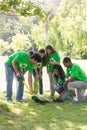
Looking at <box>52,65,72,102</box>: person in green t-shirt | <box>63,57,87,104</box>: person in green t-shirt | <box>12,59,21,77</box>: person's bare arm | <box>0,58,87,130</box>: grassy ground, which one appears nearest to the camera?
<box>0,58,87,130</box>: grassy ground

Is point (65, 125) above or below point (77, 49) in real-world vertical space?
above

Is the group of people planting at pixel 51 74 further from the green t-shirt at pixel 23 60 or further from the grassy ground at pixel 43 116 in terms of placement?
the grassy ground at pixel 43 116

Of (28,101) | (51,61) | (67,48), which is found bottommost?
(67,48)

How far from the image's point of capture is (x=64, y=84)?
30.7ft

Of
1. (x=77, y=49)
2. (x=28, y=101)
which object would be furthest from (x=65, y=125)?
(x=77, y=49)

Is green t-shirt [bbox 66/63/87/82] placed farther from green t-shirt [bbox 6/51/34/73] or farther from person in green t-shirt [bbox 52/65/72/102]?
green t-shirt [bbox 6/51/34/73]

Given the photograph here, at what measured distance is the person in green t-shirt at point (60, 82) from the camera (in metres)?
A: 9.43

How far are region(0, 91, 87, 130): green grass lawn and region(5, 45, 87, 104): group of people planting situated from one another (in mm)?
321

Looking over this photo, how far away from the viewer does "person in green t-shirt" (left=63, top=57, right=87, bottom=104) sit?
8.86 metres

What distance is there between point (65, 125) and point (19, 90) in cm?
271

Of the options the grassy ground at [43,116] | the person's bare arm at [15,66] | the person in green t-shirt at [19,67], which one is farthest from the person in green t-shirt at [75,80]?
the person's bare arm at [15,66]

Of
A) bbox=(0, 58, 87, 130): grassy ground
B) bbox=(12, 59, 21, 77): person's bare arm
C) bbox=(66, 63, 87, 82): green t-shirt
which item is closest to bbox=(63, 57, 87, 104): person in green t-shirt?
bbox=(66, 63, 87, 82): green t-shirt

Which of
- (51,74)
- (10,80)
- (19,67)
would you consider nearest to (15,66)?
(19,67)

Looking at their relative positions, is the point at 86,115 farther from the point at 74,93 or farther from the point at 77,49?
the point at 77,49
